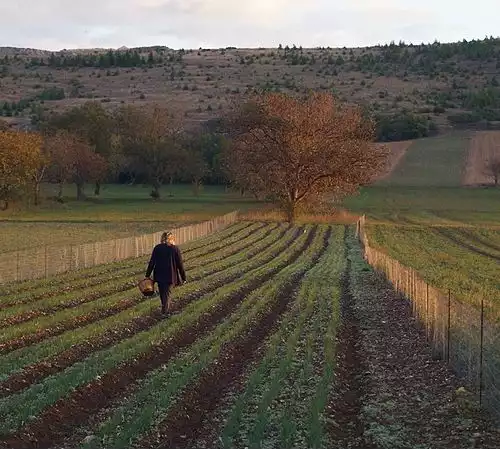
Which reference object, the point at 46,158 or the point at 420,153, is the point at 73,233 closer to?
the point at 46,158

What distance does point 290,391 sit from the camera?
1129cm

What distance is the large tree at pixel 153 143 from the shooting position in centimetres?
9094

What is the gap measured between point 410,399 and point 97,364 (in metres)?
4.92

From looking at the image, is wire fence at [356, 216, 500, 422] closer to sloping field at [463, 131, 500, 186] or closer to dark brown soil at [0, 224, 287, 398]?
dark brown soil at [0, 224, 287, 398]

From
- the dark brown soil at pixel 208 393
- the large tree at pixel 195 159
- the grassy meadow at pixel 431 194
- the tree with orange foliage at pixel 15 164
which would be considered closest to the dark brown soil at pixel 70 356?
the dark brown soil at pixel 208 393

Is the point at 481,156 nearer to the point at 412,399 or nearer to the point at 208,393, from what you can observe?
the point at 412,399

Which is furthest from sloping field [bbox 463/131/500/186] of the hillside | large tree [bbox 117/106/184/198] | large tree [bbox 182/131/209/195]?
large tree [bbox 117/106/184/198]

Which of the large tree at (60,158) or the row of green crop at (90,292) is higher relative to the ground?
the large tree at (60,158)

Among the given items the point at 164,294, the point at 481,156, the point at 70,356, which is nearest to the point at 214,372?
A: the point at 70,356

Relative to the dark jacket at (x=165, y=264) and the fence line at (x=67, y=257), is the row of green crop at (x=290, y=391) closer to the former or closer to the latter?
the dark jacket at (x=165, y=264)

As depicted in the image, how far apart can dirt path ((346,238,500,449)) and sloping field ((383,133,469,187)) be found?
80.4m

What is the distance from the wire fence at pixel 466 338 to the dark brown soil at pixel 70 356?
227 inches

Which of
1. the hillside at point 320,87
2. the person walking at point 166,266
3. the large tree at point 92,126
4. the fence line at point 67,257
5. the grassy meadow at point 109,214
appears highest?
the hillside at point 320,87

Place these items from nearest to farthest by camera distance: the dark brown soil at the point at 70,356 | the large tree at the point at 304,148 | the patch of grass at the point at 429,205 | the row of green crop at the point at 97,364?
the row of green crop at the point at 97,364
the dark brown soil at the point at 70,356
the large tree at the point at 304,148
the patch of grass at the point at 429,205
